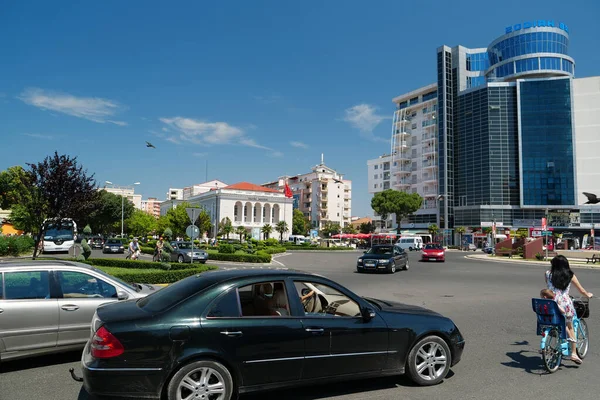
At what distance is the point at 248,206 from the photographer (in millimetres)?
93438

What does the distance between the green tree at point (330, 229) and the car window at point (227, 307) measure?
9891cm

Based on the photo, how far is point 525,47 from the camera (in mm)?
77250

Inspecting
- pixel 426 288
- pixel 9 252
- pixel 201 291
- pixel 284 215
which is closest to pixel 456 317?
pixel 426 288

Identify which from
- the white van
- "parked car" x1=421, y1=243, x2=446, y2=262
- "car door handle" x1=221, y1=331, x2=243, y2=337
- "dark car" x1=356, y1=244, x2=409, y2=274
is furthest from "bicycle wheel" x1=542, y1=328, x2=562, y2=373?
the white van

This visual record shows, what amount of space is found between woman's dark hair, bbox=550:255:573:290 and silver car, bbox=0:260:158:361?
6435mm

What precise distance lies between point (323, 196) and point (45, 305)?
11173cm

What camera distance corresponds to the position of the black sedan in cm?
397

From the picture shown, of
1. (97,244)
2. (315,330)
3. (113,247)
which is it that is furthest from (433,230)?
(315,330)

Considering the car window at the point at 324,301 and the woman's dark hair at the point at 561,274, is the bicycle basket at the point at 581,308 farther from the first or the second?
the car window at the point at 324,301

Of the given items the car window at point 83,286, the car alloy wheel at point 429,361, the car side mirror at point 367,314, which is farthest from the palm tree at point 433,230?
the car side mirror at point 367,314

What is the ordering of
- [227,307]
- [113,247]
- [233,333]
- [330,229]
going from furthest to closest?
1. [330,229]
2. [113,247]
3. [227,307]
4. [233,333]

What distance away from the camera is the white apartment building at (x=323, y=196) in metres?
117

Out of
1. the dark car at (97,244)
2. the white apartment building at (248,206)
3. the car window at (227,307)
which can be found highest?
the white apartment building at (248,206)

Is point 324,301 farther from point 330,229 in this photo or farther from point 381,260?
point 330,229
